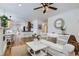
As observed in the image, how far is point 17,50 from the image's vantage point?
1.94 meters

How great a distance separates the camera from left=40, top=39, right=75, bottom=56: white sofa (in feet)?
6.19

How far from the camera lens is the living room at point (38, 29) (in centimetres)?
191

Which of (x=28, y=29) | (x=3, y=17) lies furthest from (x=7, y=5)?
(x=28, y=29)

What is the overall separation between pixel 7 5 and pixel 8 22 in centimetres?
29

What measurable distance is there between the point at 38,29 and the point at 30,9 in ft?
1.24

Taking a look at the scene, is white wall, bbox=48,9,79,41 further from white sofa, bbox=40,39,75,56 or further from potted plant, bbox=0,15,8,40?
potted plant, bbox=0,15,8,40

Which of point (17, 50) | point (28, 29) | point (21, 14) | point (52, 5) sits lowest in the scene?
point (17, 50)

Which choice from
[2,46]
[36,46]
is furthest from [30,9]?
[2,46]

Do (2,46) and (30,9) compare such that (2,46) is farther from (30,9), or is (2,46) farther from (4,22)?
(30,9)

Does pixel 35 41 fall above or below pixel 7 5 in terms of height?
below

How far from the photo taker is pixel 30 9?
1.96 m

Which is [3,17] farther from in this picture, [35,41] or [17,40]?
[35,41]

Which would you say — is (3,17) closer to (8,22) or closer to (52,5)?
(8,22)

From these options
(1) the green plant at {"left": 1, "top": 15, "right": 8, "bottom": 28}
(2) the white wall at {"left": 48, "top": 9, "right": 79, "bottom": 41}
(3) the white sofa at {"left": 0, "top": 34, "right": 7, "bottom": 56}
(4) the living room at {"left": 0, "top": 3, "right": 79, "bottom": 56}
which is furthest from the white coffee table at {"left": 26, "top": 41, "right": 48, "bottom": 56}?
(1) the green plant at {"left": 1, "top": 15, "right": 8, "bottom": 28}
